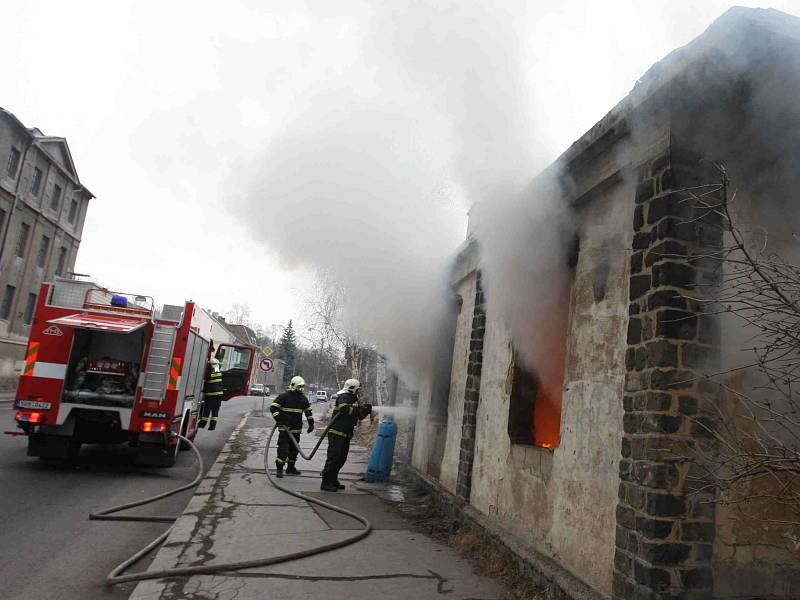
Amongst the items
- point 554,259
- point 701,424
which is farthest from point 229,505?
point 701,424

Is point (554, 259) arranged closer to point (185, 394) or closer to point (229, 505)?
point (229, 505)

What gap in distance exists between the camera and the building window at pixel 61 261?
31591mm

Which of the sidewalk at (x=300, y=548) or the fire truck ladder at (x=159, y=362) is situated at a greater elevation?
the fire truck ladder at (x=159, y=362)

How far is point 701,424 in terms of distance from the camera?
10.6ft

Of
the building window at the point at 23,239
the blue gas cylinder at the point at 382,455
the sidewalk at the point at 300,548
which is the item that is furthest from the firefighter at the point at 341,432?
the building window at the point at 23,239

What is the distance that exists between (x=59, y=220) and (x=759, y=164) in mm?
34248

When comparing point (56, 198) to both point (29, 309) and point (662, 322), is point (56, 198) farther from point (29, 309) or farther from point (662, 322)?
point (662, 322)

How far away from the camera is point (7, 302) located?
1065 inches

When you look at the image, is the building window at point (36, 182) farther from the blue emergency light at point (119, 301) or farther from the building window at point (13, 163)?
the blue emergency light at point (119, 301)

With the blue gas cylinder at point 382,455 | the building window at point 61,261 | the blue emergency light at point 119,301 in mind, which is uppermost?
the building window at point 61,261

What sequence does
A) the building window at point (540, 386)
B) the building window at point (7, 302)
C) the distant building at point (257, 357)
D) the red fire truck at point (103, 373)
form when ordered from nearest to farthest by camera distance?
the building window at point (540, 386)
the red fire truck at point (103, 373)
the building window at point (7, 302)
the distant building at point (257, 357)

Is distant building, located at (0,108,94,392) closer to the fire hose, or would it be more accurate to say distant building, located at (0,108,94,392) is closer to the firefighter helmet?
the firefighter helmet

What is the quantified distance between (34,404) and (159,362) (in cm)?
167

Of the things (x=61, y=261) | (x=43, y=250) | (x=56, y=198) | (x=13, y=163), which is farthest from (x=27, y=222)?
(x=61, y=261)
